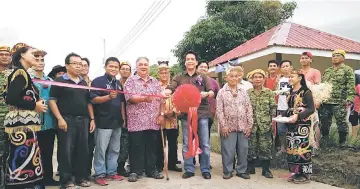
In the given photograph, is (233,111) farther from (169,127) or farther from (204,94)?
(169,127)

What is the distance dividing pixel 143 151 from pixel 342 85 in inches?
144

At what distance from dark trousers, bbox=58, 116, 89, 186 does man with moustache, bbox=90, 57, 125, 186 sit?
9.8 inches

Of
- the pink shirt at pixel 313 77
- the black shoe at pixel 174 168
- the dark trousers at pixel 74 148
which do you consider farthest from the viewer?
the pink shirt at pixel 313 77

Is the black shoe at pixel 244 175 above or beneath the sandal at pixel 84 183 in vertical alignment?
beneath

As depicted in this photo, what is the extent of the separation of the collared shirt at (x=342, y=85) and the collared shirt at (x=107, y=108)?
3677 millimetres

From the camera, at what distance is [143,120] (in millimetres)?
4883

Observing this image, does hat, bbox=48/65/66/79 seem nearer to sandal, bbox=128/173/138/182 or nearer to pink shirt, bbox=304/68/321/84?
sandal, bbox=128/173/138/182

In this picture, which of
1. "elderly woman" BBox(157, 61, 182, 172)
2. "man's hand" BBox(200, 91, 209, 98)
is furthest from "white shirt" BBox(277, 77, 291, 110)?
"elderly woman" BBox(157, 61, 182, 172)

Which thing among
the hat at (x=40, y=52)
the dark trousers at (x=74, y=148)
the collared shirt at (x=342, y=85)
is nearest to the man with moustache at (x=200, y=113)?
the dark trousers at (x=74, y=148)

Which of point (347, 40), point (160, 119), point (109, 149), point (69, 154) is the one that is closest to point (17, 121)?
point (69, 154)

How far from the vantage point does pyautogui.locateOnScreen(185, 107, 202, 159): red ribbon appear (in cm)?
483

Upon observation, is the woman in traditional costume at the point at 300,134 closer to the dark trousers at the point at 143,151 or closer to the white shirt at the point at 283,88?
the white shirt at the point at 283,88

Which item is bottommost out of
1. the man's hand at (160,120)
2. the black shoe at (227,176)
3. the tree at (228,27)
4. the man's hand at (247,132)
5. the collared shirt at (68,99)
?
the black shoe at (227,176)

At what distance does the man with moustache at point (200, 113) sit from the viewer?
5.04 metres
